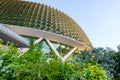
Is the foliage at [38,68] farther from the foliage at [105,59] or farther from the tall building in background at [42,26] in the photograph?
the tall building in background at [42,26]

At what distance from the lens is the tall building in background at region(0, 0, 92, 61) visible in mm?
34438

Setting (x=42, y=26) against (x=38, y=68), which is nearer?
(x=38, y=68)

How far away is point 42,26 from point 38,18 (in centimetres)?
157

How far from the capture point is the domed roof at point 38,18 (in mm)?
35425

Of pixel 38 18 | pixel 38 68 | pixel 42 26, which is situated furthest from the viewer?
pixel 38 18

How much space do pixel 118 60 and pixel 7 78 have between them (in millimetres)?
15524

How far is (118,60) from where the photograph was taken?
25484mm

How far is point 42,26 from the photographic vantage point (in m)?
36.4

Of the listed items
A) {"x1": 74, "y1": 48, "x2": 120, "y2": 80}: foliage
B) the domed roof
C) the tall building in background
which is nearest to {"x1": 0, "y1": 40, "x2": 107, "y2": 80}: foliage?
{"x1": 74, "y1": 48, "x2": 120, "y2": 80}: foliage

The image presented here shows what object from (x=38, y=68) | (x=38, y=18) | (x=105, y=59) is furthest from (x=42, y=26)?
(x=38, y=68)

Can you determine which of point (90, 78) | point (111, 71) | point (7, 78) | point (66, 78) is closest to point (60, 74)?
point (66, 78)

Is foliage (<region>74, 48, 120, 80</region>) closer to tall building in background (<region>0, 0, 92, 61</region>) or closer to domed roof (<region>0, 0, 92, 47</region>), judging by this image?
tall building in background (<region>0, 0, 92, 61</region>)

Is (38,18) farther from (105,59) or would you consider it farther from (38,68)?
(38,68)

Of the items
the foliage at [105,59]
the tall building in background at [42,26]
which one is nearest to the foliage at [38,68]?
the foliage at [105,59]
